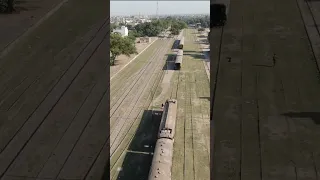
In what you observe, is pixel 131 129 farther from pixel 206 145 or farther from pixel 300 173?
pixel 300 173

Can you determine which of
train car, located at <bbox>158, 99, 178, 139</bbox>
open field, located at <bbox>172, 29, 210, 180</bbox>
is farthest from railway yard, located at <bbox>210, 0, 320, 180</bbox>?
train car, located at <bbox>158, 99, 178, 139</bbox>

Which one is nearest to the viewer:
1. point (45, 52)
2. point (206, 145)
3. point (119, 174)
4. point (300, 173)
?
point (300, 173)

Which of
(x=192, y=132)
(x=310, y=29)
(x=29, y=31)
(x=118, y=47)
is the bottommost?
(x=192, y=132)

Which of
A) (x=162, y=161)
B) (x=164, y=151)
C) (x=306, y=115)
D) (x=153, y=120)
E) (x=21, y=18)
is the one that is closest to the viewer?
(x=306, y=115)

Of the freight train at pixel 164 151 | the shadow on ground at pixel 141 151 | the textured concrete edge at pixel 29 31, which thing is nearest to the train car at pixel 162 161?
the freight train at pixel 164 151

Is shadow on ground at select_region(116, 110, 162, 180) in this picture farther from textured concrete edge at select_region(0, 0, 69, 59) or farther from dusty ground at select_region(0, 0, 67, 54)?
dusty ground at select_region(0, 0, 67, 54)

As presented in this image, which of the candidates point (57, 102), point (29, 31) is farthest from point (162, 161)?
point (29, 31)

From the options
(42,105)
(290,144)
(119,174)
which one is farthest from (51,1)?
(290,144)

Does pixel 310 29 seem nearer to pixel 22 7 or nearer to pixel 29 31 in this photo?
pixel 29 31

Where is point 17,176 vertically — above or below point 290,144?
below
